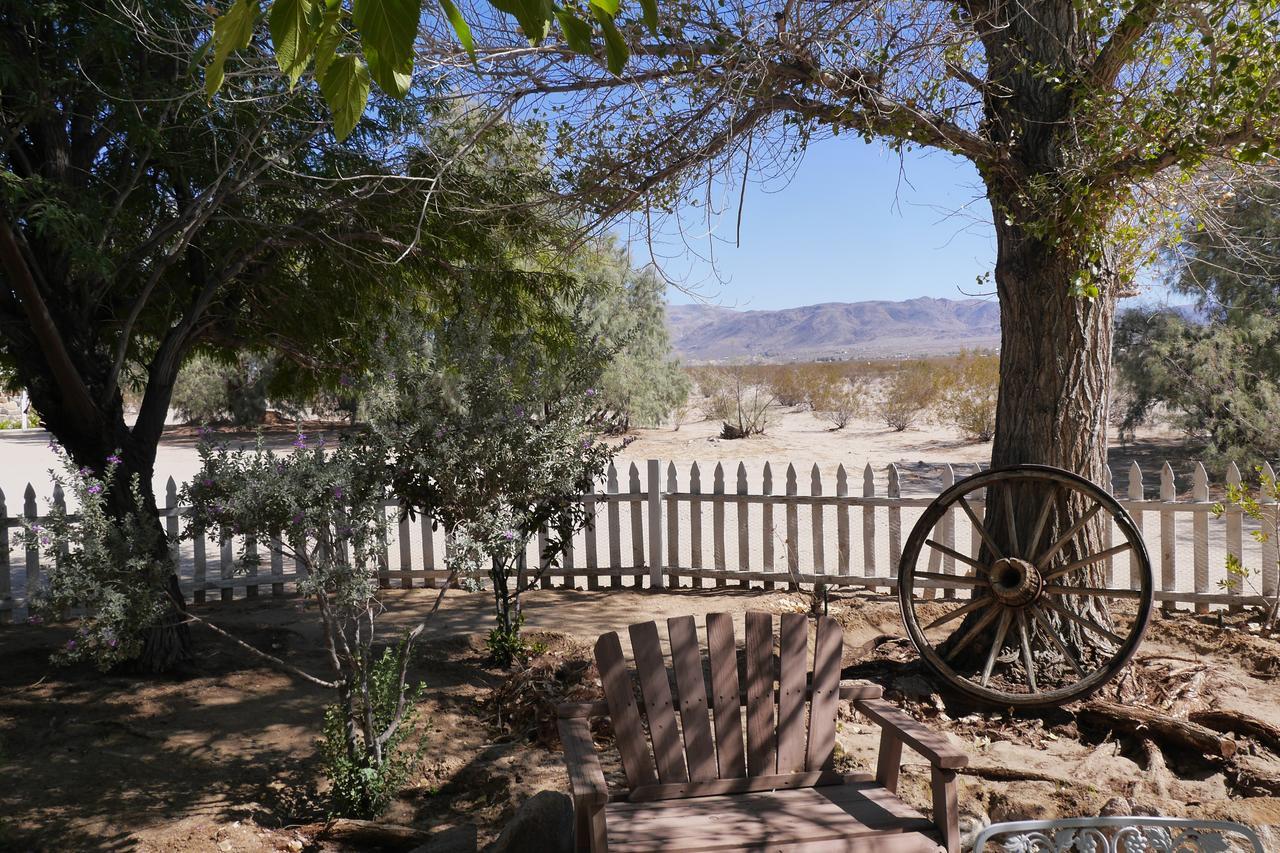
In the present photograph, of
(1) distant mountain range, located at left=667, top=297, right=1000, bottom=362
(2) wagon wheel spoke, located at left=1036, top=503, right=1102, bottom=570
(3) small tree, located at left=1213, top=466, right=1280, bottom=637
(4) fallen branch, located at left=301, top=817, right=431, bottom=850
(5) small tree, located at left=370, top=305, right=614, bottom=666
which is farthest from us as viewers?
(1) distant mountain range, located at left=667, top=297, right=1000, bottom=362

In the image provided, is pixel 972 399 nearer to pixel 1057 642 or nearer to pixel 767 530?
pixel 767 530

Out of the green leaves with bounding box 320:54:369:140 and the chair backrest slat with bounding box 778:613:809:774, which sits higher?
the green leaves with bounding box 320:54:369:140

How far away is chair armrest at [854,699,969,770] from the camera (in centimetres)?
312

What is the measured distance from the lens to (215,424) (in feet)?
113

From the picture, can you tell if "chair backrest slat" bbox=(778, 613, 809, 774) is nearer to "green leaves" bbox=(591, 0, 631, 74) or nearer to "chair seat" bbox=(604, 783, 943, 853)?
"chair seat" bbox=(604, 783, 943, 853)

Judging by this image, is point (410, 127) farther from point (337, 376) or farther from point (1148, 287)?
point (1148, 287)

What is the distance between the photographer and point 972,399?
2292 cm

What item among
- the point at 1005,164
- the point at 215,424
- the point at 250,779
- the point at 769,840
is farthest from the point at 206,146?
the point at 215,424

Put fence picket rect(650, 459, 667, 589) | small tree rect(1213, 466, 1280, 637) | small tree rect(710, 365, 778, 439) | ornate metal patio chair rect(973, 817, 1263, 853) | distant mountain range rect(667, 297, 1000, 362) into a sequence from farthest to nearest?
distant mountain range rect(667, 297, 1000, 362) < small tree rect(710, 365, 778, 439) < fence picket rect(650, 459, 667, 589) < small tree rect(1213, 466, 1280, 637) < ornate metal patio chair rect(973, 817, 1263, 853)

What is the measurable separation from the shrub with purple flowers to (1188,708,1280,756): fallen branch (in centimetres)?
545

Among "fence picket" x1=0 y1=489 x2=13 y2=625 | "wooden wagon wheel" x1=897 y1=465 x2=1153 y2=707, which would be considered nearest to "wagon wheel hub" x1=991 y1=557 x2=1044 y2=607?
"wooden wagon wheel" x1=897 y1=465 x2=1153 y2=707

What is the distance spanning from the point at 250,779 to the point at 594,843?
2.43 meters

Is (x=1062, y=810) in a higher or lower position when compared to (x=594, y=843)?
lower

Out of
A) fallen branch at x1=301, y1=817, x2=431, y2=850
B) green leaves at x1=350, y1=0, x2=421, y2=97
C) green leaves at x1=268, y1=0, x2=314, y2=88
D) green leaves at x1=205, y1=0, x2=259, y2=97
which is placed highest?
green leaves at x1=205, y1=0, x2=259, y2=97
